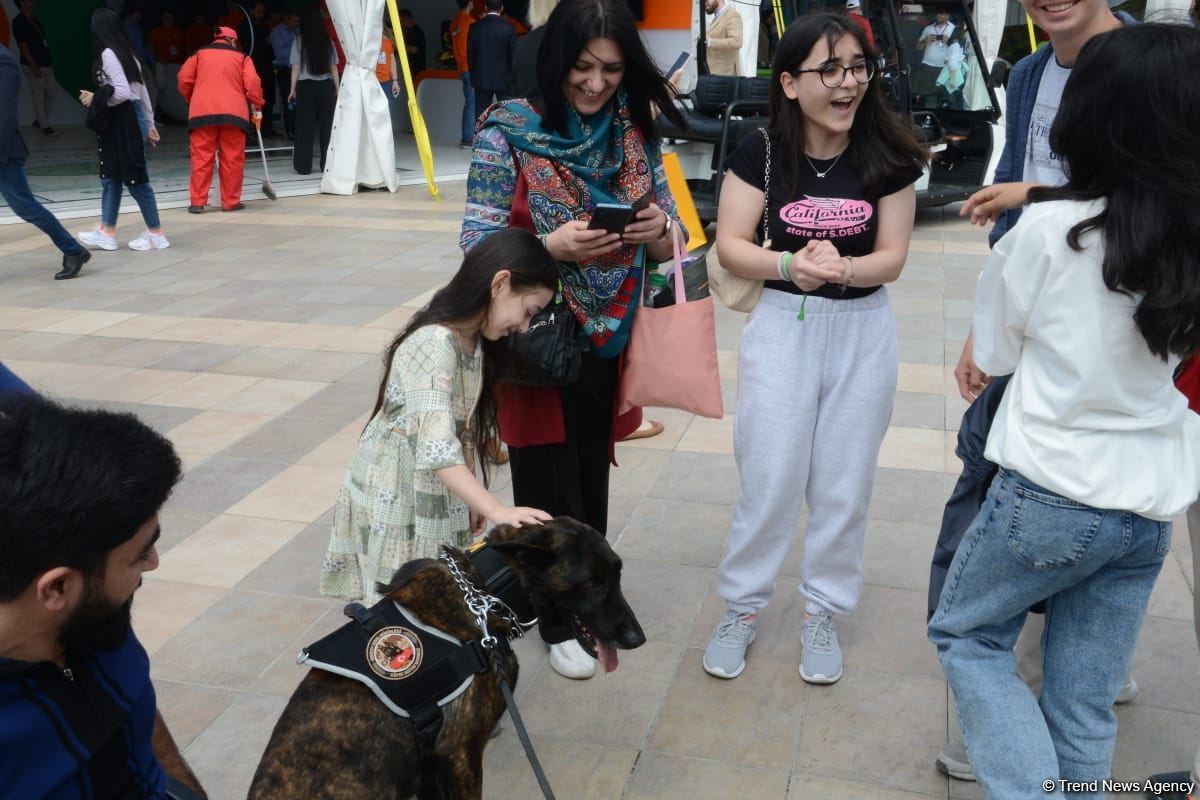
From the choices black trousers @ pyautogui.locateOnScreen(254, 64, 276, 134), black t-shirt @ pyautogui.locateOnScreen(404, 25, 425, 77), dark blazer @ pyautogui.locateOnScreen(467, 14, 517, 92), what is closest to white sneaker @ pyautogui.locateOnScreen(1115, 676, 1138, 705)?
dark blazer @ pyautogui.locateOnScreen(467, 14, 517, 92)

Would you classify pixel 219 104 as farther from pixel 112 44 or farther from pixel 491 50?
pixel 491 50

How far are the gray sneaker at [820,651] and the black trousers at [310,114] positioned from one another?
11728 millimetres

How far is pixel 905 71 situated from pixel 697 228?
705 centimetres

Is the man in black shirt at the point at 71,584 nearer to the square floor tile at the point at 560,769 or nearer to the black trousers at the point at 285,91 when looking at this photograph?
the square floor tile at the point at 560,769

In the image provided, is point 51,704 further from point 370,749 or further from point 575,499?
point 575,499

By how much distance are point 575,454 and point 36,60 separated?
58.6 ft

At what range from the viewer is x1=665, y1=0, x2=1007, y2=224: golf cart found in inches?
392

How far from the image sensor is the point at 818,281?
9.66ft

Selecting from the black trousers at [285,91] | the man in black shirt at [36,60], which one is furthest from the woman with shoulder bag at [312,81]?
the man in black shirt at [36,60]

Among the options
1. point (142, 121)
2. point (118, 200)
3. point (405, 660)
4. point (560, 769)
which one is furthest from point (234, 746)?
point (142, 121)

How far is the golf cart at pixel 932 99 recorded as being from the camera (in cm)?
995

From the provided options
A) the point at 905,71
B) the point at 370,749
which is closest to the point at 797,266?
the point at 370,749

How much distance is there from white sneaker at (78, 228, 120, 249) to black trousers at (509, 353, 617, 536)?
7870 mm

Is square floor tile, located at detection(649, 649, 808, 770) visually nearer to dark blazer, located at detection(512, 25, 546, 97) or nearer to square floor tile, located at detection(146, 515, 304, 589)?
square floor tile, located at detection(146, 515, 304, 589)
